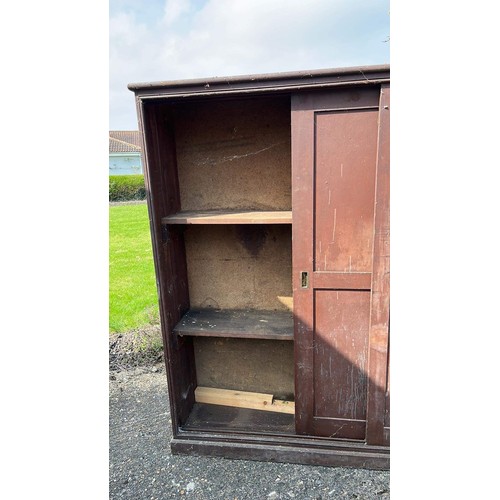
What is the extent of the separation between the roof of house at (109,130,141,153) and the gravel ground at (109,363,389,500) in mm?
23234

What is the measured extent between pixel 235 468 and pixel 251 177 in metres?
1.85

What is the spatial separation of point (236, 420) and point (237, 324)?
2.33ft

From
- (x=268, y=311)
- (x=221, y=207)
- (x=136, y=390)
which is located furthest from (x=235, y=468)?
(x=221, y=207)

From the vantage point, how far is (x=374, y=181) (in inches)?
66.2

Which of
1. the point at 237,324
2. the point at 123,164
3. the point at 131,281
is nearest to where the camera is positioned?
the point at 237,324

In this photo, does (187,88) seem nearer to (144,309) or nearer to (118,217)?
(144,309)

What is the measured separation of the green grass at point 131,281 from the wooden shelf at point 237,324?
1341 millimetres

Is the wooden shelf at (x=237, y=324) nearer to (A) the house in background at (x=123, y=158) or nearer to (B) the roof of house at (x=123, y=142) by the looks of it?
(B) the roof of house at (x=123, y=142)

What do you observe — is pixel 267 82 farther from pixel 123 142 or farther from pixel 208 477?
pixel 123 142

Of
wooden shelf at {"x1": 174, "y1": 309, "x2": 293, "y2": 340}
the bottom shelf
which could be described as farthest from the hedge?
the bottom shelf

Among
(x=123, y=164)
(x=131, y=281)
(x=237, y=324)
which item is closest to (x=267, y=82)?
(x=237, y=324)

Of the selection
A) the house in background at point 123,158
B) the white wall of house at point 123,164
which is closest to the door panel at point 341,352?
the house in background at point 123,158

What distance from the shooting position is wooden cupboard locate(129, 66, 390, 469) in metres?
1.67

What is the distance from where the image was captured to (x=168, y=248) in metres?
2.06
